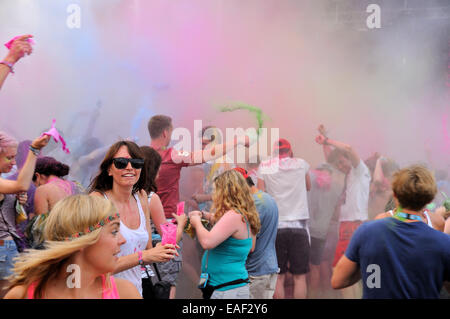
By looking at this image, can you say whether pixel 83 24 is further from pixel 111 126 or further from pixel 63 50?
pixel 111 126

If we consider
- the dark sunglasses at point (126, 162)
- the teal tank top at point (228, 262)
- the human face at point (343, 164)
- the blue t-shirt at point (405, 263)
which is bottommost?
the teal tank top at point (228, 262)

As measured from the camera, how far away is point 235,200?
10.4 ft

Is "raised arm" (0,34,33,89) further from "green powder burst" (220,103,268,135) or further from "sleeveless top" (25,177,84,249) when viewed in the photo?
"green powder burst" (220,103,268,135)

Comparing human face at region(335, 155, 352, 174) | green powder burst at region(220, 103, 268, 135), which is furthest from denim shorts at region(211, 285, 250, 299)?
green powder burst at region(220, 103, 268, 135)

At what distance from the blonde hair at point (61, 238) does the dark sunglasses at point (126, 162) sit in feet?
2.53

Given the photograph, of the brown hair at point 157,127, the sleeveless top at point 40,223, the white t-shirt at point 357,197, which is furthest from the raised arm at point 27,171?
the white t-shirt at point 357,197

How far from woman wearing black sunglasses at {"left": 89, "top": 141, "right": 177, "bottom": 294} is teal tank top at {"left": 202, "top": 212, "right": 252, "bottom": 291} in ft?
1.68

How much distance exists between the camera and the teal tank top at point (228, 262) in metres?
3.01

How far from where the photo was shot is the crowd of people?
1805 mm

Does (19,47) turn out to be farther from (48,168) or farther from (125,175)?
(125,175)

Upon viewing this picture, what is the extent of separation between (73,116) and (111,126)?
492mm

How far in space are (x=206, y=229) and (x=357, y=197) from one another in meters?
2.77

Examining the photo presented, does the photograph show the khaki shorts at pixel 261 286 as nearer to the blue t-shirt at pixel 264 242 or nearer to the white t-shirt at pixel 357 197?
the blue t-shirt at pixel 264 242

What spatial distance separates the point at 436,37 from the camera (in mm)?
6098
